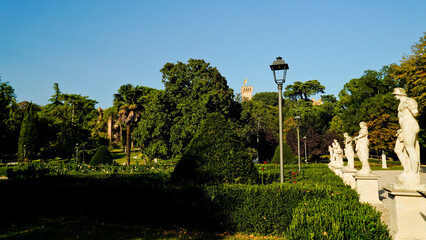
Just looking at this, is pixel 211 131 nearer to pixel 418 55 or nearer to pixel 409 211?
pixel 409 211

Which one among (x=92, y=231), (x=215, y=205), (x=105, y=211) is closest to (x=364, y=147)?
(x=215, y=205)

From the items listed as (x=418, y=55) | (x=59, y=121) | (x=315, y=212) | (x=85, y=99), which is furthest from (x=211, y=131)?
(x=85, y=99)

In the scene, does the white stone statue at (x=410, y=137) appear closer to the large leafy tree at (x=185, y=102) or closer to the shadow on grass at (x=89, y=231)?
the shadow on grass at (x=89, y=231)

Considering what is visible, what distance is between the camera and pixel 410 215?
5164 mm

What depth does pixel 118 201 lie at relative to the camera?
8.74m

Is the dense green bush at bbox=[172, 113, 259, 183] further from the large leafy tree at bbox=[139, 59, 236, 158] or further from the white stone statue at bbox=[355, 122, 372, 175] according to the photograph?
the large leafy tree at bbox=[139, 59, 236, 158]

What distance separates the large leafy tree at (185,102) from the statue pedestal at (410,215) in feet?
64.9

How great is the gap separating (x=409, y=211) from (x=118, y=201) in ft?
25.9

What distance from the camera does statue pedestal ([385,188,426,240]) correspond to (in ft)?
16.7

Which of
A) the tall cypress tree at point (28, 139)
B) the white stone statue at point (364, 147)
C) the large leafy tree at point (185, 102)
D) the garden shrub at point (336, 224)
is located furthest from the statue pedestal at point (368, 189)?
the tall cypress tree at point (28, 139)

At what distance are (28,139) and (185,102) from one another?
102 ft

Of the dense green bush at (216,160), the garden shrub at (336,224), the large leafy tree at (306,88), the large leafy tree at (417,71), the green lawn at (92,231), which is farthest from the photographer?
the large leafy tree at (306,88)

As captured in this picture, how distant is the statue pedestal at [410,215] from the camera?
16.7ft

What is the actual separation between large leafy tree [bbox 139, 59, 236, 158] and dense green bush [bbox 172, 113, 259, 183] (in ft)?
50.0
